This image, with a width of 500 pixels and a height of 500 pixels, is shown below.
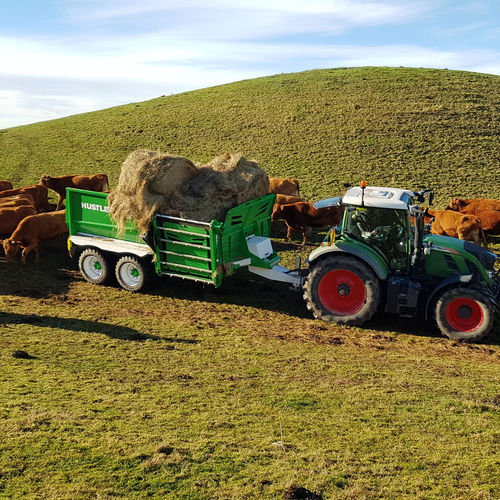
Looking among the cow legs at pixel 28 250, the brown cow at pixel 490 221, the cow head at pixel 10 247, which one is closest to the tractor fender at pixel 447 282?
the brown cow at pixel 490 221

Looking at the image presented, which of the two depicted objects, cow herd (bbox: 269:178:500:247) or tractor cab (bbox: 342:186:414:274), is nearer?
tractor cab (bbox: 342:186:414:274)

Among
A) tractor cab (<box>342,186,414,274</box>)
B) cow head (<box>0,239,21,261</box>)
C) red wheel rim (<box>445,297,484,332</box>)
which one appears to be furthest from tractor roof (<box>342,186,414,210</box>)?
cow head (<box>0,239,21,261</box>)

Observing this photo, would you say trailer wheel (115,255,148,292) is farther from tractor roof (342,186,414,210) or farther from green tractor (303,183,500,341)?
tractor roof (342,186,414,210)

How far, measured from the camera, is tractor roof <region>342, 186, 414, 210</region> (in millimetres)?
10609

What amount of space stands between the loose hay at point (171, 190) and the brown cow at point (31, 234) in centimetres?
400

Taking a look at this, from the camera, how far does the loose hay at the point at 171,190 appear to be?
1240 cm

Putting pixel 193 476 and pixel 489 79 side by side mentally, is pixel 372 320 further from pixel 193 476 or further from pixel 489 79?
pixel 489 79

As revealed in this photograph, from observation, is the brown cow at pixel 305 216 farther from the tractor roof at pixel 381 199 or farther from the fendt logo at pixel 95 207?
the tractor roof at pixel 381 199

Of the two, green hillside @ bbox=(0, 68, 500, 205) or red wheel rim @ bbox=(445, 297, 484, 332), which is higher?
green hillside @ bbox=(0, 68, 500, 205)

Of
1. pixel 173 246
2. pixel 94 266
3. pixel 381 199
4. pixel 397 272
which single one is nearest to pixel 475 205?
pixel 397 272

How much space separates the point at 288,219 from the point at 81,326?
9.36 m

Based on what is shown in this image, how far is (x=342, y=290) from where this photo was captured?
36.9ft

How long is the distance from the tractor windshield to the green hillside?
15977mm

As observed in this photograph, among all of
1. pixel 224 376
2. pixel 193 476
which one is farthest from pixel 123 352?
pixel 193 476
